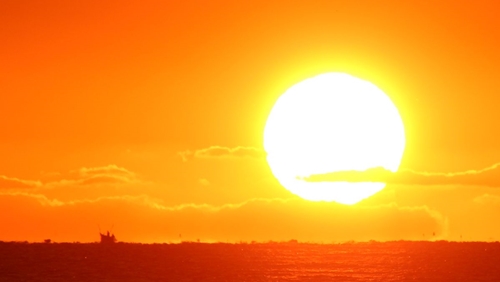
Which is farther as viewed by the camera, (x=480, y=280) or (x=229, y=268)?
(x=229, y=268)

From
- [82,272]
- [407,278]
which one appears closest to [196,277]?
[82,272]

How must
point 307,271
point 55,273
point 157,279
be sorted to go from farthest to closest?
1. point 307,271
2. point 55,273
3. point 157,279

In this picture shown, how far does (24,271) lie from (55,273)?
28.4ft

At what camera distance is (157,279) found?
160250mm

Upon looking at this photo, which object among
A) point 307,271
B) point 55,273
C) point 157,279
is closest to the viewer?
point 157,279

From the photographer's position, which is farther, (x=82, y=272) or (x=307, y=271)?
(x=307, y=271)

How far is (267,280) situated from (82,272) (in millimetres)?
34646

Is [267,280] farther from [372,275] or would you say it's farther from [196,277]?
A: [372,275]

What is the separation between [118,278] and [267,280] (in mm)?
23035

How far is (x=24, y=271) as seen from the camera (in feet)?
579

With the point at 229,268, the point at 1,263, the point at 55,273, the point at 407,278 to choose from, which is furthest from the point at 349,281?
the point at 1,263

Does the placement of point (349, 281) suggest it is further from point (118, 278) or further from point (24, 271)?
point (24, 271)

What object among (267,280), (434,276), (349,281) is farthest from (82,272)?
(434,276)

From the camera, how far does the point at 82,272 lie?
177m
